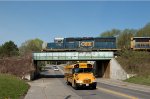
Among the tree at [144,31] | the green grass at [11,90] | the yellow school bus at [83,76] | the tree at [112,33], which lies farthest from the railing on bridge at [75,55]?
the tree at [112,33]

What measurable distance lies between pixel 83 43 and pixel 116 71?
530 inches

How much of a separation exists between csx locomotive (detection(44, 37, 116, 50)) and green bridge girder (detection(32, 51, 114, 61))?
19.0 ft

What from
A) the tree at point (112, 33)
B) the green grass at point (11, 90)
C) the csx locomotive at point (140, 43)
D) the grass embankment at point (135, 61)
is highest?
the tree at point (112, 33)

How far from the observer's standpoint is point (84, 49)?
75.7 metres

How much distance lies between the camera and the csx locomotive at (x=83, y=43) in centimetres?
7812

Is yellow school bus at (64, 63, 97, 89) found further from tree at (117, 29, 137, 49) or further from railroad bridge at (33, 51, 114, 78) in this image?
tree at (117, 29, 137, 49)

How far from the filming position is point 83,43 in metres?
79.1

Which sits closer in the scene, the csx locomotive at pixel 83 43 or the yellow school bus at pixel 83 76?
the yellow school bus at pixel 83 76

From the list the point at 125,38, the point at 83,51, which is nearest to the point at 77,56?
the point at 83,51

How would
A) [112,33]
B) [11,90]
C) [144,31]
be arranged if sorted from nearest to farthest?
[11,90], [144,31], [112,33]

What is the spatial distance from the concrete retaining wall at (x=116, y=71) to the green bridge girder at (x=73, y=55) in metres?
1.61

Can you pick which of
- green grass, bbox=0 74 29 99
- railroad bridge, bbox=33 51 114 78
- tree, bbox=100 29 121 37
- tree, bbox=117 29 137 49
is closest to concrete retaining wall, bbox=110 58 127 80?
railroad bridge, bbox=33 51 114 78

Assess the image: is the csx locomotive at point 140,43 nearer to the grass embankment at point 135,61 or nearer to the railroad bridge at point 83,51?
the grass embankment at point 135,61

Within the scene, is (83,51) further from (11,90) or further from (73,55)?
(11,90)
